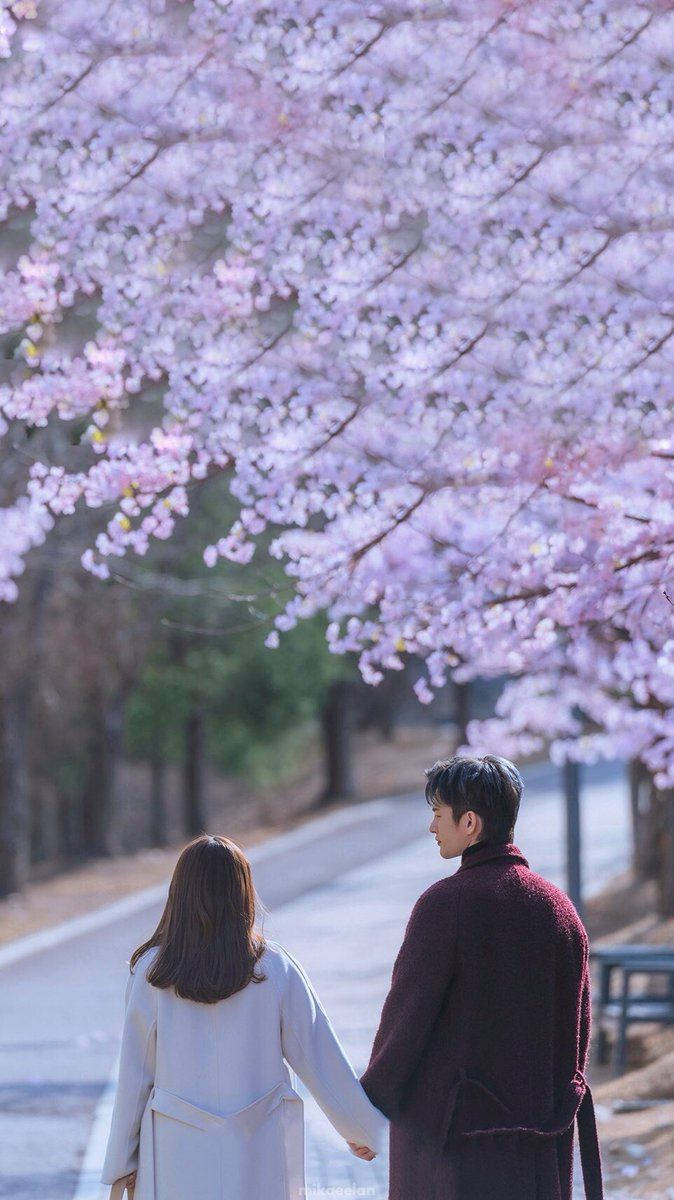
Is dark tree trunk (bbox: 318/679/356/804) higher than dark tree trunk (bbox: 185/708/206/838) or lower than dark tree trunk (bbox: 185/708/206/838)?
lower

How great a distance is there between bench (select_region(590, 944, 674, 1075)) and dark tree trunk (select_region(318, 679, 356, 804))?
2793cm

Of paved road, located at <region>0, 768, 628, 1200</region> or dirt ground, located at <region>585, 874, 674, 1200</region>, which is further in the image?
paved road, located at <region>0, 768, 628, 1200</region>

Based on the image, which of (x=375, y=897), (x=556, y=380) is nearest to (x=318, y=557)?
(x=556, y=380)

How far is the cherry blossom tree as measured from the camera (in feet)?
24.1

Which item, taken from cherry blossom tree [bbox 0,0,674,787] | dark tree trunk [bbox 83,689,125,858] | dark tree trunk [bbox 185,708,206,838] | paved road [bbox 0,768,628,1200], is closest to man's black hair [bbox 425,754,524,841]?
paved road [bbox 0,768,628,1200]

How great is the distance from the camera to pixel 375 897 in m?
22.4

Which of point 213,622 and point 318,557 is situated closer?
point 318,557

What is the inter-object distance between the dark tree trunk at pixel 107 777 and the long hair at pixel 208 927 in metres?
28.1

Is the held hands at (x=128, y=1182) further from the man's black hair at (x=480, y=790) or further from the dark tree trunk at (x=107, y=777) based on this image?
the dark tree trunk at (x=107, y=777)

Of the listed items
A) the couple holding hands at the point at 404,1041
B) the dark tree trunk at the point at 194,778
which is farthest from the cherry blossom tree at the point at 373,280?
the dark tree trunk at the point at 194,778

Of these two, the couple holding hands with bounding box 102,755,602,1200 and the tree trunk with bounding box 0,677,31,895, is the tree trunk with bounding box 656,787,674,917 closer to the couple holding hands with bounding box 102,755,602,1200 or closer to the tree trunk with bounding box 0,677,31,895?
the tree trunk with bounding box 0,677,31,895

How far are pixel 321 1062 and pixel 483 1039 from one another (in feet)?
1.43

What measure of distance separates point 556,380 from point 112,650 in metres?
24.0

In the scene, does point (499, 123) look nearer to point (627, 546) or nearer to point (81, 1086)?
point (627, 546)
